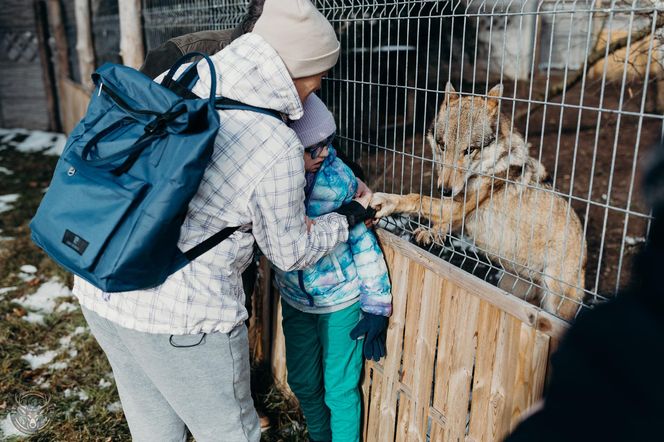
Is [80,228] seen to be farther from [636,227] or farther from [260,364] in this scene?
[636,227]

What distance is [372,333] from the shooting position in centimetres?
285

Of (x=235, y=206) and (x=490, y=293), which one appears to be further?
(x=490, y=293)

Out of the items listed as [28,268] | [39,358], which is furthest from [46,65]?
[39,358]

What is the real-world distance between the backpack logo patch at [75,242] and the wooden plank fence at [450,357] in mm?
1457

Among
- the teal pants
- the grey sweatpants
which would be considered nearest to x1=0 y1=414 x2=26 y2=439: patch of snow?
the grey sweatpants

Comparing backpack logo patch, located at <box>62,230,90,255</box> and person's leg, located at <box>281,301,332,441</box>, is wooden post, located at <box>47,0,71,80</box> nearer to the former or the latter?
person's leg, located at <box>281,301,332,441</box>

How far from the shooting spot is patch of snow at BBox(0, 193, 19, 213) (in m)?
7.42

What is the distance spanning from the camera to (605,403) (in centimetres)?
80

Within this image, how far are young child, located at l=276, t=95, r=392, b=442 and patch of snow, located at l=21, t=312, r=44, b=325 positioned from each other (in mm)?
2695

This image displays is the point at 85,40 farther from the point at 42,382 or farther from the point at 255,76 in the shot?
the point at 255,76

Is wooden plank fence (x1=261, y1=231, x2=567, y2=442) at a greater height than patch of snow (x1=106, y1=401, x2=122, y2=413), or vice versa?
wooden plank fence (x1=261, y1=231, x2=567, y2=442)

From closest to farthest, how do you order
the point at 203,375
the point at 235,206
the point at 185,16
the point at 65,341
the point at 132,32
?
the point at 235,206 < the point at 203,375 < the point at 65,341 < the point at 185,16 < the point at 132,32

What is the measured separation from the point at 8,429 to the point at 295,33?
3.04m

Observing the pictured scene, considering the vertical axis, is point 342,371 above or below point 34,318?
above
